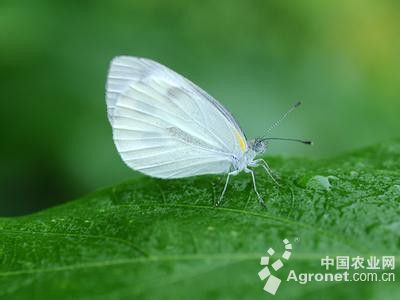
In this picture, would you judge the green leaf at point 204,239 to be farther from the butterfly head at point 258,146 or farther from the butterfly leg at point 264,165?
the butterfly head at point 258,146

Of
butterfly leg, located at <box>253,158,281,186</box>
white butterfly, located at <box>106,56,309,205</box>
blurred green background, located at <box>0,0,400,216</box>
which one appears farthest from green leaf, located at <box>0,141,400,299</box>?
blurred green background, located at <box>0,0,400,216</box>

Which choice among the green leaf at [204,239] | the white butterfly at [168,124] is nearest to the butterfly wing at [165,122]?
the white butterfly at [168,124]

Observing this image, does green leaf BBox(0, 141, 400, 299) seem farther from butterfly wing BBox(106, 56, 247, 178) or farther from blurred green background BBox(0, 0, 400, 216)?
blurred green background BBox(0, 0, 400, 216)

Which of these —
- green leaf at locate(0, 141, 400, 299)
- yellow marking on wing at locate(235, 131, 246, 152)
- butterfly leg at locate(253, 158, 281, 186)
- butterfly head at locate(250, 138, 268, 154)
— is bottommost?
green leaf at locate(0, 141, 400, 299)

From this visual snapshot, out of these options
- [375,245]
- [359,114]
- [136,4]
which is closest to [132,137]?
[375,245]

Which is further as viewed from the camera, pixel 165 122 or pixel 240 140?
pixel 165 122

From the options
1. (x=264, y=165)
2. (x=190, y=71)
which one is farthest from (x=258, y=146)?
(x=190, y=71)

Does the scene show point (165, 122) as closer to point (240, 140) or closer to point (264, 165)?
point (240, 140)
